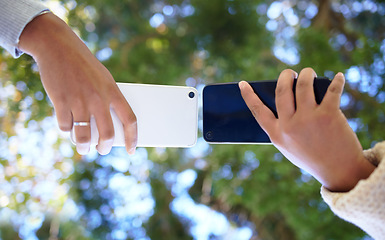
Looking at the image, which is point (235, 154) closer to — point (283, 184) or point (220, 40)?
point (283, 184)

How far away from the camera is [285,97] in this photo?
36 centimetres

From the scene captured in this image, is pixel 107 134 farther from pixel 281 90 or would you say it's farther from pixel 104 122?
pixel 281 90

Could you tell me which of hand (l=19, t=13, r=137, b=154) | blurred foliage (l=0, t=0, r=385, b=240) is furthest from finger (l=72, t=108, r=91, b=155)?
blurred foliage (l=0, t=0, r=385, b=240)

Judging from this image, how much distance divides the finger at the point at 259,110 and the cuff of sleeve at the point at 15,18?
0.77 feet

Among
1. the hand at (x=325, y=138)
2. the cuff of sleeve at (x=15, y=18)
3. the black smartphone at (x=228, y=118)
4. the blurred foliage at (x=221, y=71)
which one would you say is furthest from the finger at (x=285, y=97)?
the blurred foliage at (x=221, y=71)

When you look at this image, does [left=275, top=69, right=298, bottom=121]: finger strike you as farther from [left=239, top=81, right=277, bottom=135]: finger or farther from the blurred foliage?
the blurred foliage

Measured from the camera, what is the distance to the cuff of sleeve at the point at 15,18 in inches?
14.6

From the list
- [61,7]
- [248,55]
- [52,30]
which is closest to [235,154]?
[248,55]

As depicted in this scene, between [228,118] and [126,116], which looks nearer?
[126,116]

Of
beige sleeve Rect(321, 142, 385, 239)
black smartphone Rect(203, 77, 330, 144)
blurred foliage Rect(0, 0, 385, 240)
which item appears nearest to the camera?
beige sleeve Rect(321, 142, 385, 239)

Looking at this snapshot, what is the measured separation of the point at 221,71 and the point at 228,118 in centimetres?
111

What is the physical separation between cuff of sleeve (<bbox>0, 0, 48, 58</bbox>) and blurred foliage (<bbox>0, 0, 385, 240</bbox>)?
3.00ft

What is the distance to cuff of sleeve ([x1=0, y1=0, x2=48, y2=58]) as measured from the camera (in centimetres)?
37

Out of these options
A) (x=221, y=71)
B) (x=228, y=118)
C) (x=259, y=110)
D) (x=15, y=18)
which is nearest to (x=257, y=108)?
(x=259, y=110)
